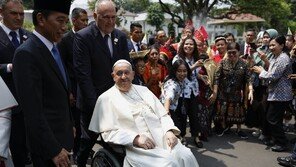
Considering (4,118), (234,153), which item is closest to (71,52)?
(4,118)

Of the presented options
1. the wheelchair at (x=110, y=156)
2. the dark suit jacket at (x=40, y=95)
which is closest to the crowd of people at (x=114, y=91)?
the dark suit jacket at (x=40, y=95)

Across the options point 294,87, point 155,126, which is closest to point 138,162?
point 155,126

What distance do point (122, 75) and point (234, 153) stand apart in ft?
8.68

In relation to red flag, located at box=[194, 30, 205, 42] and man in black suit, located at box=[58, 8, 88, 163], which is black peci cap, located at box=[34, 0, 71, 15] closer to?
man in black suit, located at box=[58, 8, 88, 163]

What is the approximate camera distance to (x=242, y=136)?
→ 605 cm

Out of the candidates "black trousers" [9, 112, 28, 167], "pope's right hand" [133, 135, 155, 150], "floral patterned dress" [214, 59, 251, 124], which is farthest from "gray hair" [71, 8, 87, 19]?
"floral patterned dress" [214, 59, 251, 124]

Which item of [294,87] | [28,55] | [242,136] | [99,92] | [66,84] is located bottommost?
[242,136]

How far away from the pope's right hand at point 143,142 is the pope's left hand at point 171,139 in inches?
7.7

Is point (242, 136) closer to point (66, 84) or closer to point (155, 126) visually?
point (155, 126)

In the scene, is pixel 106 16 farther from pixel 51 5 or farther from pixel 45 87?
pixel 45 87

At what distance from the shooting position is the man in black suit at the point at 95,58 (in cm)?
350

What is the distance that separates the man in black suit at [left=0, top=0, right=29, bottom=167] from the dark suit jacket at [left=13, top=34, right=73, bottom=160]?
93 centimetres

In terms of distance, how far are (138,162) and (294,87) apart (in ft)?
12.8

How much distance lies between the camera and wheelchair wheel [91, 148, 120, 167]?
10.3 ft
